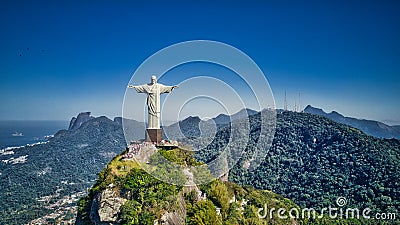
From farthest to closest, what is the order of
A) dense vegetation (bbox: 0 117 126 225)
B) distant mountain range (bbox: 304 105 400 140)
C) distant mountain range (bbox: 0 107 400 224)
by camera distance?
1. distant mountain range (bbox: 304 105 400 140)
2. dense vegetation (bbox: 0 117 126 225)
3. distant mountain range (bbox: 0 107 400 224)

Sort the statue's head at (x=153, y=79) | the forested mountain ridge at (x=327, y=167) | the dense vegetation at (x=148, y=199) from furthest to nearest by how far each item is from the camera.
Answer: the forested mountain ridge at (x=327, y=167) → the statue's head at (x=153, y=79) → the dense vegetation at (x=148, y=199)

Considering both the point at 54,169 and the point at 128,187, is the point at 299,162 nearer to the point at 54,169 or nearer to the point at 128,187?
the point at 128,187

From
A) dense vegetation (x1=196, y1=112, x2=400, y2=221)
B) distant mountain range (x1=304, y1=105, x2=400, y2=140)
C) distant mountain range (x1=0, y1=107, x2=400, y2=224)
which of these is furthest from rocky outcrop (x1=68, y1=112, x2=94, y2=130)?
dense vegetation (x1=196, y1=112, x2=400, y2=221)

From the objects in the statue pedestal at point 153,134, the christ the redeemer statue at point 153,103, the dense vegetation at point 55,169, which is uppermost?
the christ the redeemer statue at point 153,103

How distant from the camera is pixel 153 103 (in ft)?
49.4

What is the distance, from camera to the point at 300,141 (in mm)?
60125

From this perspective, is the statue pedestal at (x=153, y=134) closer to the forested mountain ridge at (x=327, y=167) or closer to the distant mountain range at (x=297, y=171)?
the distant mountain range at (x=297, y=171)

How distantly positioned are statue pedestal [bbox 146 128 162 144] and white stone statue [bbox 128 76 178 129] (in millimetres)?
143

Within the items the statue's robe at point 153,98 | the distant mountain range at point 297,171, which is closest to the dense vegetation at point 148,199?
the statue's robe at point 153,98

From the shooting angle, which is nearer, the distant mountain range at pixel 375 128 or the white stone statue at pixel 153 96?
the white stone statue at pixel 153 96

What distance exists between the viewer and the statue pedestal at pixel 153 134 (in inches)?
597

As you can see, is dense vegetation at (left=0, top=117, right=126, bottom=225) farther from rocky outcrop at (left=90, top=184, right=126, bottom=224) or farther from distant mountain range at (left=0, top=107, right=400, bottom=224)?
rocky outcrop at (left=90, top=184, right=126, bottom=224)

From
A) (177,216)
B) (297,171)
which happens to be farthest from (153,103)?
(297,171)

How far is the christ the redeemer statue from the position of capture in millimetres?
14797
